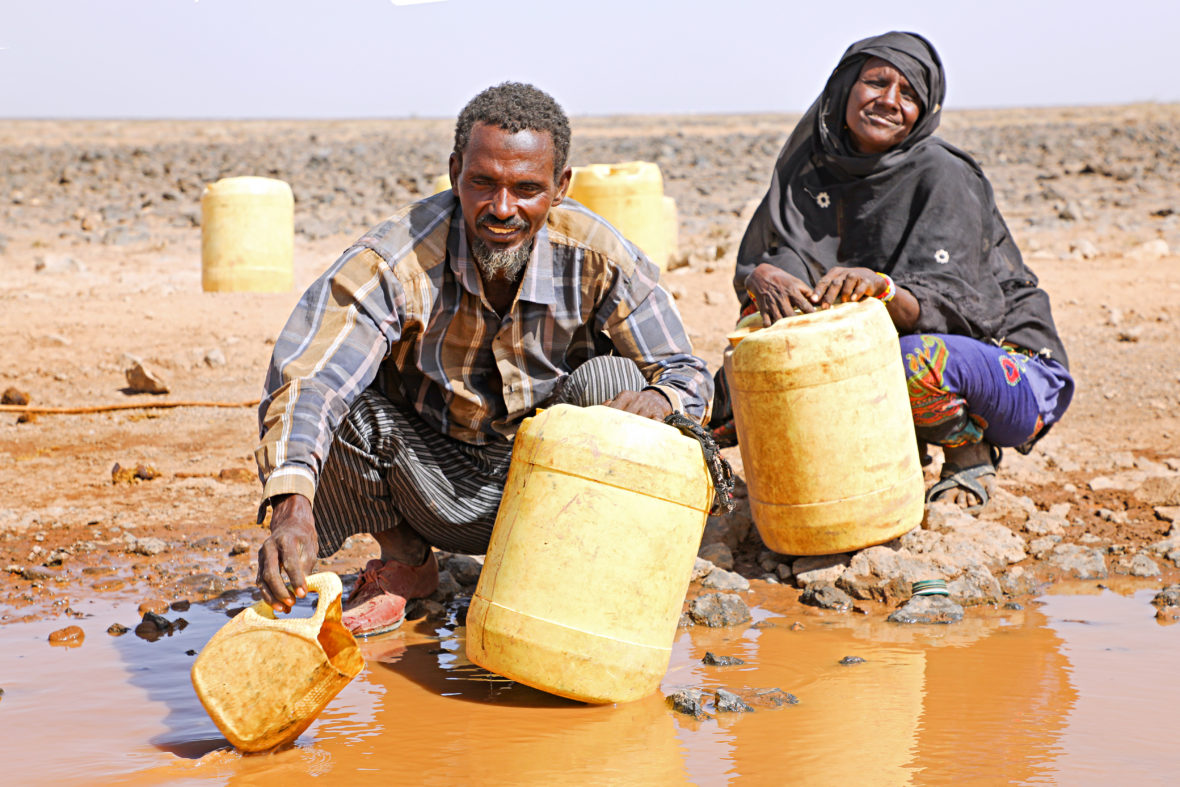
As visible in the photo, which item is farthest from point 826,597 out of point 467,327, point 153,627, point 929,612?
point 153,627

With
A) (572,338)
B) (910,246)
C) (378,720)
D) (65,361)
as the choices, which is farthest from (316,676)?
(65,361)

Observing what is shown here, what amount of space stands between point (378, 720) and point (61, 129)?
1783 inches

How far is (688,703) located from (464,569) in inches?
53.1

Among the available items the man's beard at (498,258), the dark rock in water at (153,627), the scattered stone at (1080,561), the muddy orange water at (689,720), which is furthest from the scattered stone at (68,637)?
the scattered stone at (1080,561)

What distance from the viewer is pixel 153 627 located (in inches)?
137

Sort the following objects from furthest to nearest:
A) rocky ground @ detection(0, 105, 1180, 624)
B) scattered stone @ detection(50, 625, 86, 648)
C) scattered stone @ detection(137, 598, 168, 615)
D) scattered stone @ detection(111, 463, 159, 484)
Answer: scattered stone @ detection(111, 463, 159, 484) < rocky ground @ detection(0, 105, 1180, 624) < scattered stone @ detection(137, 598, 168, 615) < scattered stone @ detection(50, 625, 86, 648)

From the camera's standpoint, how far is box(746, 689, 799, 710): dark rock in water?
2.85 metres

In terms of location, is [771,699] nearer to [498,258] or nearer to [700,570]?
[700,570]

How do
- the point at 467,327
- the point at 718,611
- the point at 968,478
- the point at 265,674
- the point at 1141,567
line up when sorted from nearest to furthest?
the point at 265,674 → the point at 467,327 → the point at 718,611 → the point at 1141,567 → the point at 968,478

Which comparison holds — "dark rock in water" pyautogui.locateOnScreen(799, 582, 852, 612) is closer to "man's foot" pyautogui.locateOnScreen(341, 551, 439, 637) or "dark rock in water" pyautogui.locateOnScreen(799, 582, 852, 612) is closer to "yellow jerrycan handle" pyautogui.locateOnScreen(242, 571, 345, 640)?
"man's foot" pyautogui.locateOnScreen(341, 551, 439, 637)

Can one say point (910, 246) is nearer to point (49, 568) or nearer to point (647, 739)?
point (647, 739)

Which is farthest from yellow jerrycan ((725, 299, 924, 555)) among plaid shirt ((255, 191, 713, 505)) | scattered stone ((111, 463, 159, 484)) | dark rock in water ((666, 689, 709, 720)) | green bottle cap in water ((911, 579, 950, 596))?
scattered stone ((111, 463, 159, 484))

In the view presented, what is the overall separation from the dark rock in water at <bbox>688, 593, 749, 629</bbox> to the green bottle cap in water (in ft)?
1.73

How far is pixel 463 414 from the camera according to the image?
11.1 ft
